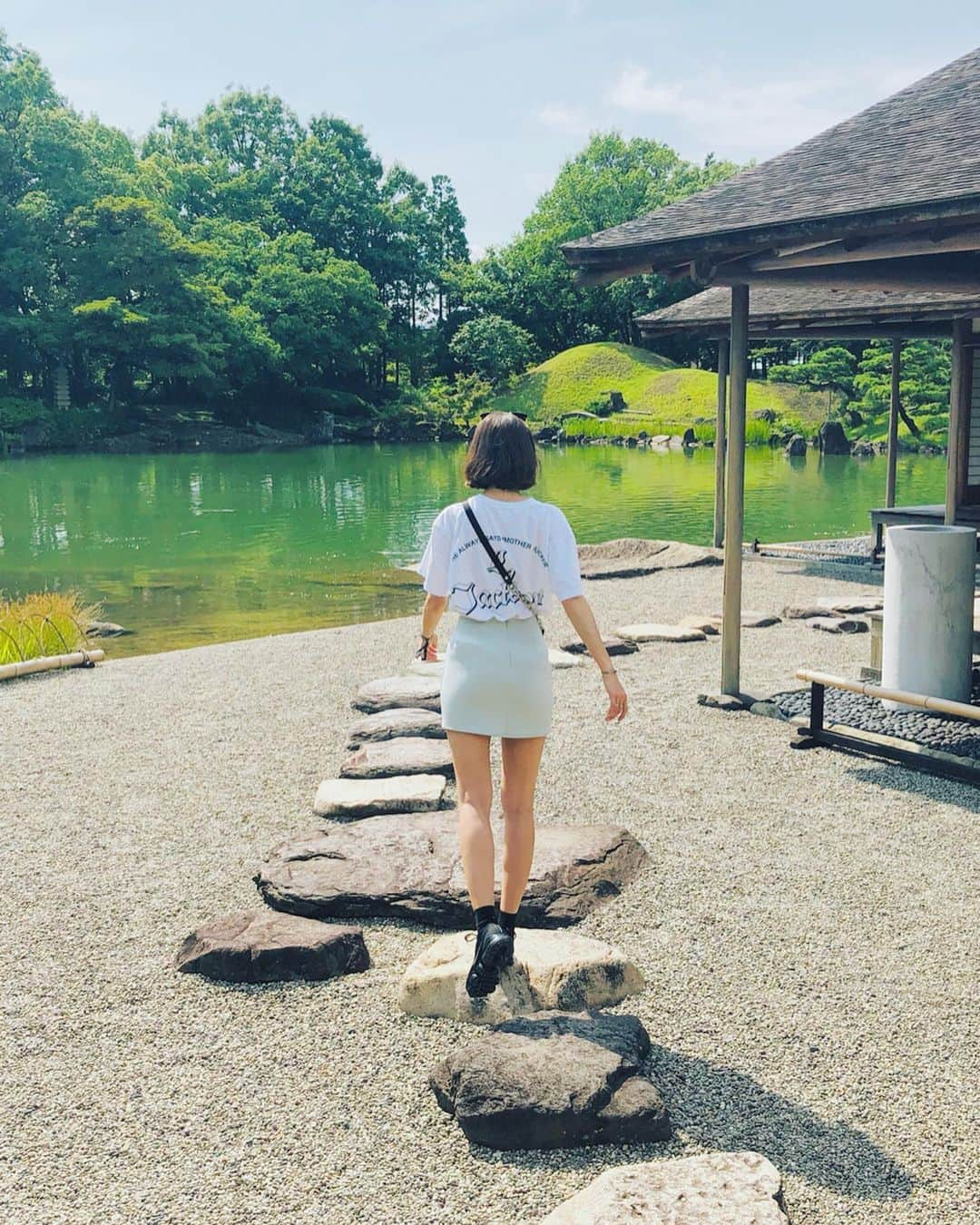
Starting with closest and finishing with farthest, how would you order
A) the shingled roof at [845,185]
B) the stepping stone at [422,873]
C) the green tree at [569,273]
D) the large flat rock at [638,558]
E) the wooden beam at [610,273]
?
the stepping stone at [422,873]
the shingled roof at [845,185]
the wooden beam at [610,273]
the large flat rock at [638,558]
the green tree at [569,273]

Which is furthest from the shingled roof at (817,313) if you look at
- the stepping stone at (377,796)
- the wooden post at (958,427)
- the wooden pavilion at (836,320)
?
the stepping stone at (377,796)

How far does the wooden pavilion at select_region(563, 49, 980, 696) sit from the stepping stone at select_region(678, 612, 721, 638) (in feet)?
7.16

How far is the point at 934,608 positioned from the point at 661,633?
2.93 meters

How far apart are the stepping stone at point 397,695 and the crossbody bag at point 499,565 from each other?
11.4 ft

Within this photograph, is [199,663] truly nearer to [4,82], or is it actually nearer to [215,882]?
[215,882]

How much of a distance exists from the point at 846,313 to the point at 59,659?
870cm

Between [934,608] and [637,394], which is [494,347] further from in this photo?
[934,608]

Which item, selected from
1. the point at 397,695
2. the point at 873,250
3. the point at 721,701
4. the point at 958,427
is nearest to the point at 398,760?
the point at 397,695

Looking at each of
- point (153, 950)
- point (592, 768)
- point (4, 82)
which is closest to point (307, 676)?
point (592, 768)

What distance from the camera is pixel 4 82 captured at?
47344 mm

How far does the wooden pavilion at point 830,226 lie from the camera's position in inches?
213

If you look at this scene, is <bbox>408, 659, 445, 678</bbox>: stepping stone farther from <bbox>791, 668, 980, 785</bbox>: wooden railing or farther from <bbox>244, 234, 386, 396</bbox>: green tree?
<bbox>244, 234, 386, 396</bbox>: green tree

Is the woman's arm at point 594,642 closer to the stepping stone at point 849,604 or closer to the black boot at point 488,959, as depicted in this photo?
the black boot at point 488,959

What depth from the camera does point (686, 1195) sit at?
2305 mm
